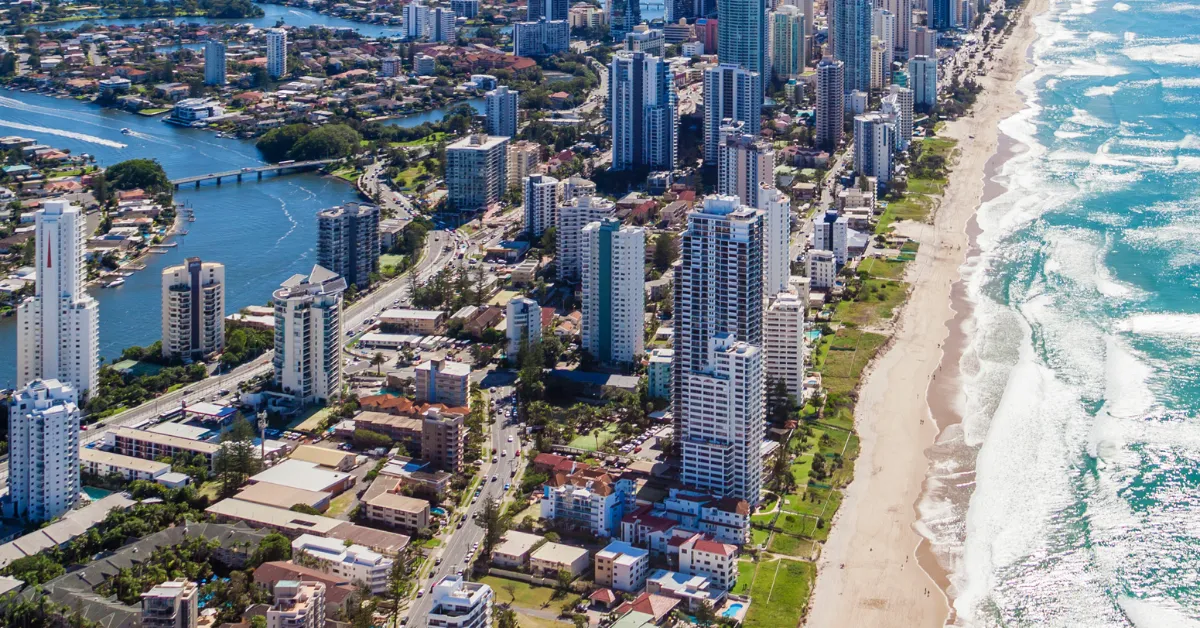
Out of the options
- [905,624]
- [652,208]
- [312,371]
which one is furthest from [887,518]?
[652,208]

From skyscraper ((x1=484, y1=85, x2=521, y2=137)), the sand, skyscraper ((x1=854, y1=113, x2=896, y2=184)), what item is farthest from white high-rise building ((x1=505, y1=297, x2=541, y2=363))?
skyscraper ((x1=484, y1=85, x2=521, y2=137))

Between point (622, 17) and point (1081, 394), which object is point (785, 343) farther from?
point (622, 17)

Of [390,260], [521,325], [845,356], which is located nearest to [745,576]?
[521,325]

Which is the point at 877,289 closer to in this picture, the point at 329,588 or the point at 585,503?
the point at 585,503

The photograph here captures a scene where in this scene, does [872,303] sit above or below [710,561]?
above

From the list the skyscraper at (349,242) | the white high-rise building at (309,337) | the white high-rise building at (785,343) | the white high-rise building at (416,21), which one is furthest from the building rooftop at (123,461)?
the white high-rise building at (416,21)

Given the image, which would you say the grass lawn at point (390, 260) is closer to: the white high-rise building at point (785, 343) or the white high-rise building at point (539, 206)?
the white high-rise building at point (539, 206)

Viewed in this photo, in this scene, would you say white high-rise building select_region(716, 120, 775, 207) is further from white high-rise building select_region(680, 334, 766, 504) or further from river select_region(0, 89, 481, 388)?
white high-rise building select_region(680, 334, 766, 504)
